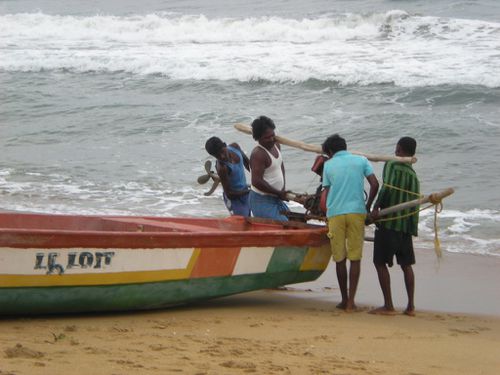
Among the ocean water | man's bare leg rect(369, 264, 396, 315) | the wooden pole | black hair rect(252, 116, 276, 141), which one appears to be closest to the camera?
the wooden pole

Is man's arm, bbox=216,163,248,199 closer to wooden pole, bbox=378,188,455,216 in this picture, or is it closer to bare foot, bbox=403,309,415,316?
wooden pole, bbox=378,188,455,216

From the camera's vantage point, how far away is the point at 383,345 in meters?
6.25

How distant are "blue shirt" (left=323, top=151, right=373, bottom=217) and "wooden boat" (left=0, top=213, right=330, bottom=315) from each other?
324mm

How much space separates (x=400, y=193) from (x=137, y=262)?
6.37 feet

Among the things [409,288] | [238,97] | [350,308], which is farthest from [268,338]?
[238,97]

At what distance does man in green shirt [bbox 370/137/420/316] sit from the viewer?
7.25 m

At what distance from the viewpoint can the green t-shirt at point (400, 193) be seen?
725 cm

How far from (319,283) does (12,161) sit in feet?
25.0

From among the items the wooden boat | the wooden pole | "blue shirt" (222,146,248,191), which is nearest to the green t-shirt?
the wooden pole

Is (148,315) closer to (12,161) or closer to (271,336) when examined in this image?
(271,336)

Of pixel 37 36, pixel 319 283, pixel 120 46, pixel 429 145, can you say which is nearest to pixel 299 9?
pixel 120 46

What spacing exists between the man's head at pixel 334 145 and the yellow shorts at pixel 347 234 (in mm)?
479

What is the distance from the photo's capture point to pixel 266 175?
25.8ft

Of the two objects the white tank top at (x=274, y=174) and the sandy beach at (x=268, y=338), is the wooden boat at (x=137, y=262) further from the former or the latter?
the white tank top at (x=274, y=174)
